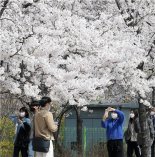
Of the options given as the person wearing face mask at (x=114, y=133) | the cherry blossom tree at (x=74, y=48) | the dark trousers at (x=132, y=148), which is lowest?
the dark trousers at (x=132, y=148)

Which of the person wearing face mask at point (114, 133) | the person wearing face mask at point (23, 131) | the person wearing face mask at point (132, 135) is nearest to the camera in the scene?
the person wearing face mask at point (114, 133)

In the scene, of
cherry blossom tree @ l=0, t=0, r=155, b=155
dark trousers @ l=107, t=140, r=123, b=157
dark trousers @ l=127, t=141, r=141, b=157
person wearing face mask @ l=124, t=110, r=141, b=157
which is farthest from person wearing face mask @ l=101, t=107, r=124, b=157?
dark trousers @ l=127, t=141, r=141, b=157

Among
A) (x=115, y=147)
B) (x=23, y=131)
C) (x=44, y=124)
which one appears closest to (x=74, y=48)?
(x=23, y=131)

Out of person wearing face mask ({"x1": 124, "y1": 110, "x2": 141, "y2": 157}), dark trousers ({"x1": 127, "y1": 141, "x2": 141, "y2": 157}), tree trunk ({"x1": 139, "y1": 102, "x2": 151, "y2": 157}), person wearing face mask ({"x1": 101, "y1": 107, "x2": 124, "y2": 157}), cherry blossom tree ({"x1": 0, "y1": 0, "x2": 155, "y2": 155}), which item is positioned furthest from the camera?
tree trunk ({"x1": 139, "y1": 102, "x2": 151, "y2": 157})

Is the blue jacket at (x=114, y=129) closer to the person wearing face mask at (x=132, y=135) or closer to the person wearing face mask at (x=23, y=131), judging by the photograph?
the person wearing face mask at (x=23, y=131)

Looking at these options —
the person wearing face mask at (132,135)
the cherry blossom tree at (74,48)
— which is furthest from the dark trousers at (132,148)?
the cherry blossom tree at (74,48)

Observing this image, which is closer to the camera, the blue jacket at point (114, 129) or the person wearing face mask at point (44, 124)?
the person wearing face mask at point (44, 124)

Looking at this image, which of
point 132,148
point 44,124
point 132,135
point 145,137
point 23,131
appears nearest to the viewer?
point 44,124

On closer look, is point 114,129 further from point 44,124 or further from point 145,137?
point 145,137

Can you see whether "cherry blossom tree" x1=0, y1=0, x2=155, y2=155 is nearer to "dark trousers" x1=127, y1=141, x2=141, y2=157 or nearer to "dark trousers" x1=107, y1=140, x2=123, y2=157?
"dark trousers" x1=127, y1=141, x2=141, y2=157

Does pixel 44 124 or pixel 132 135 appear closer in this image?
pixel 44 124

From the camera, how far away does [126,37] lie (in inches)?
600

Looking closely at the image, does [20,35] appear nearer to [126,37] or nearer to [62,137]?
[126,37]

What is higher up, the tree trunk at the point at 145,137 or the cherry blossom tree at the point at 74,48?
the cherry blossom tree at the point at 74,48
